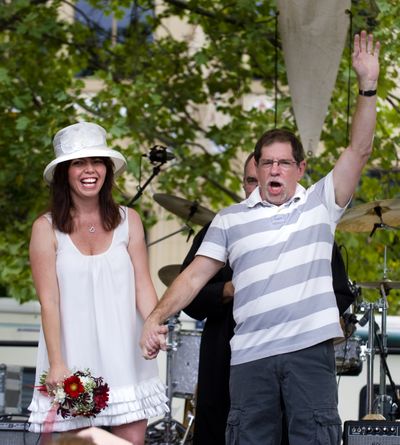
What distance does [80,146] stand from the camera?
4.60 meters

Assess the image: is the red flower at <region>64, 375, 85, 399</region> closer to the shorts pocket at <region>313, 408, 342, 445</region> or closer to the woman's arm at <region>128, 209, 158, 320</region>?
the woman's arm at <region>128, 209, 158, 320</region>

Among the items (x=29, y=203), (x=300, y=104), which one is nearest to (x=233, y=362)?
(x=300, y=104)

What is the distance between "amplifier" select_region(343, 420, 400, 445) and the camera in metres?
4.86

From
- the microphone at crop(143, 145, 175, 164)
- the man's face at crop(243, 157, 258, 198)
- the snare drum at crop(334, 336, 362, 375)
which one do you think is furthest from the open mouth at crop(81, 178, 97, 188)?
the snare drum at crop(334, 336, 362, 375)

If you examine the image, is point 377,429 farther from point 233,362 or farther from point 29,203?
point 29,203

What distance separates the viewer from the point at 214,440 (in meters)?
4.93

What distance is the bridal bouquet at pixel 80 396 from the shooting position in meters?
4.21

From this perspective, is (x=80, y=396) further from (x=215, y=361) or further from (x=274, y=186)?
(x=274, y=186)

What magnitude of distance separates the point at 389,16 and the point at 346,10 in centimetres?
233

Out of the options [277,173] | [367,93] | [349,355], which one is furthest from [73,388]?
[349,355]

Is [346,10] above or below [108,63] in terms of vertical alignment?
below

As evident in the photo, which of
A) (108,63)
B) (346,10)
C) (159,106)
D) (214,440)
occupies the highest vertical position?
(108,63)

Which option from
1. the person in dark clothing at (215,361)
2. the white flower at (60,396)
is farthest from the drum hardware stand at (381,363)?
the white flower at (60,396)

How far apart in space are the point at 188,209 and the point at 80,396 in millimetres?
2725
